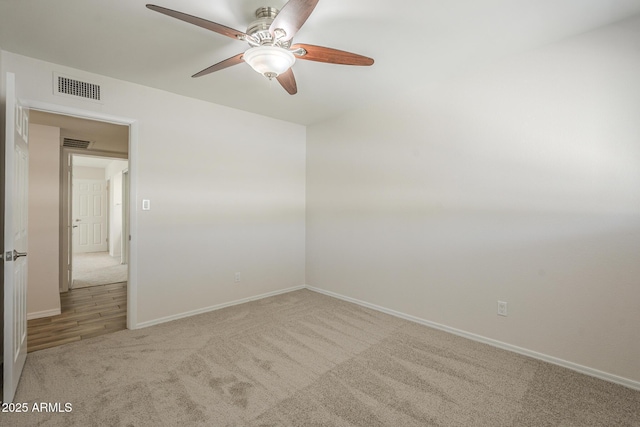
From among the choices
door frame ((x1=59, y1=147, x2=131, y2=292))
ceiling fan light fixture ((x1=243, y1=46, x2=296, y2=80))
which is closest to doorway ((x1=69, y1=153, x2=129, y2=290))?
door frame ((x1=59, y1=147, x2=131, y2=292))

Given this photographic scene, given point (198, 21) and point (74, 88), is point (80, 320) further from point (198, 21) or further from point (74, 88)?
point (198, 21)

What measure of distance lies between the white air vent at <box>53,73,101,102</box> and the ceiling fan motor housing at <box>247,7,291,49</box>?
6.14ft

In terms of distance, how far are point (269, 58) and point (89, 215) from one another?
8.33 metres

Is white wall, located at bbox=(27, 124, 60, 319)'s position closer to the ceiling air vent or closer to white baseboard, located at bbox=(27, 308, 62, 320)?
white baseboard, located at bbox=(27, 308, 62, 320)

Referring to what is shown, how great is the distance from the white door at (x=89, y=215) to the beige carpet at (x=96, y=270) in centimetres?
39

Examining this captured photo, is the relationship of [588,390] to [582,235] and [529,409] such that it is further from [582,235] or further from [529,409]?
[582,235]

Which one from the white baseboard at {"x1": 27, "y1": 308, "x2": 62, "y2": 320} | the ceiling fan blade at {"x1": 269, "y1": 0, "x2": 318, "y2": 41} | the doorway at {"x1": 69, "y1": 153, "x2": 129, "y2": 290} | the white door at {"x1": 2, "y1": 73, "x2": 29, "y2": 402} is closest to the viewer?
the ceiling fan blade at {"x1": 269, "y1": 0, "x2": 318, "y2": 41}

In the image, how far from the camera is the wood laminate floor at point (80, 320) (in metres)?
2.86

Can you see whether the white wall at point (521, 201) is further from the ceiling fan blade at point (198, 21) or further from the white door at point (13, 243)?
the white door at point (13, 243)

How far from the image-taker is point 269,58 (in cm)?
184

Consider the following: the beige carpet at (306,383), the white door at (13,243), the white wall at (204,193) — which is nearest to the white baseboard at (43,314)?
the beige carpet at (306,383)

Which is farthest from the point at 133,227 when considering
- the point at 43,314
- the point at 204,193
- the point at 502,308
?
the point at 502,308

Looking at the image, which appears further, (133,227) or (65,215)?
(65,215)

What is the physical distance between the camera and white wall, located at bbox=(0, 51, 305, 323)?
10.0 ft
